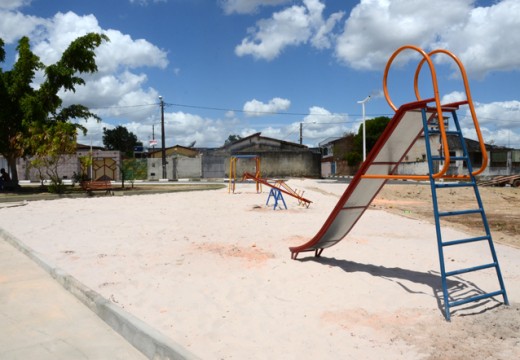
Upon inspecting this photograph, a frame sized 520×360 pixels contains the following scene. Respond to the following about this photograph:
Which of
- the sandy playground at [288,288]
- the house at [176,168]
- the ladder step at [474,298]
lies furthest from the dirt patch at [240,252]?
the house at [176,168]

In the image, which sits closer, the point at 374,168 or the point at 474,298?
the point at 474,298

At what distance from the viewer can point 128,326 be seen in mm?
4078

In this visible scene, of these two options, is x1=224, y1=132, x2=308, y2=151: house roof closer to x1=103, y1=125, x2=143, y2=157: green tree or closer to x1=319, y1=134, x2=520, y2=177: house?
x1=319, y1=134, x2=520, y2=177: house

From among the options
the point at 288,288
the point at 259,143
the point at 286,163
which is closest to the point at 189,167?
the point at 286,163

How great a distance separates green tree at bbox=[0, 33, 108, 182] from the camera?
21.5 m

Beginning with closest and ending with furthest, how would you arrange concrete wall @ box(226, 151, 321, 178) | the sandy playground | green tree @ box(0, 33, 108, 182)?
the sandy playground → green tree @ box(0, 33, 108, 182) → concrete wall @ box(226, 151, 321, 178)

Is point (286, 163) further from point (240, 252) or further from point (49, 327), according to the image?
point (49, 327)

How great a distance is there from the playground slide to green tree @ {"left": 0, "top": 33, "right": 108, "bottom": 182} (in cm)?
1761

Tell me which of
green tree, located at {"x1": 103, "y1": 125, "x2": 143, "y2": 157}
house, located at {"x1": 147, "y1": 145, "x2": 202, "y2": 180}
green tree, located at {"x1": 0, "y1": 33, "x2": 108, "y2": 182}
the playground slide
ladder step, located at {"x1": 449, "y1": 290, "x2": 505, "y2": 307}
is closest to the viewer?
ladder step, located at {"x1": 449, "y1": 290, "x2": 505, "y2": 307}

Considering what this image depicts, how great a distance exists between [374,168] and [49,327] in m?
4.10

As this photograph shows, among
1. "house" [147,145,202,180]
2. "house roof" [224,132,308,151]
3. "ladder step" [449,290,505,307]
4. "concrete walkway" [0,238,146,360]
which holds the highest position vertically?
"house roof" [224,132,308,151]

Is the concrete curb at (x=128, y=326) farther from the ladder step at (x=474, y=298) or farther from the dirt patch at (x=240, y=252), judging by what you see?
the ladder step at (x=474, y=298)

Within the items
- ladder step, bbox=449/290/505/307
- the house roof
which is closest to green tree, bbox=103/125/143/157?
the house roof

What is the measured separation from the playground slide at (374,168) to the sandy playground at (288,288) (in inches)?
16.9
